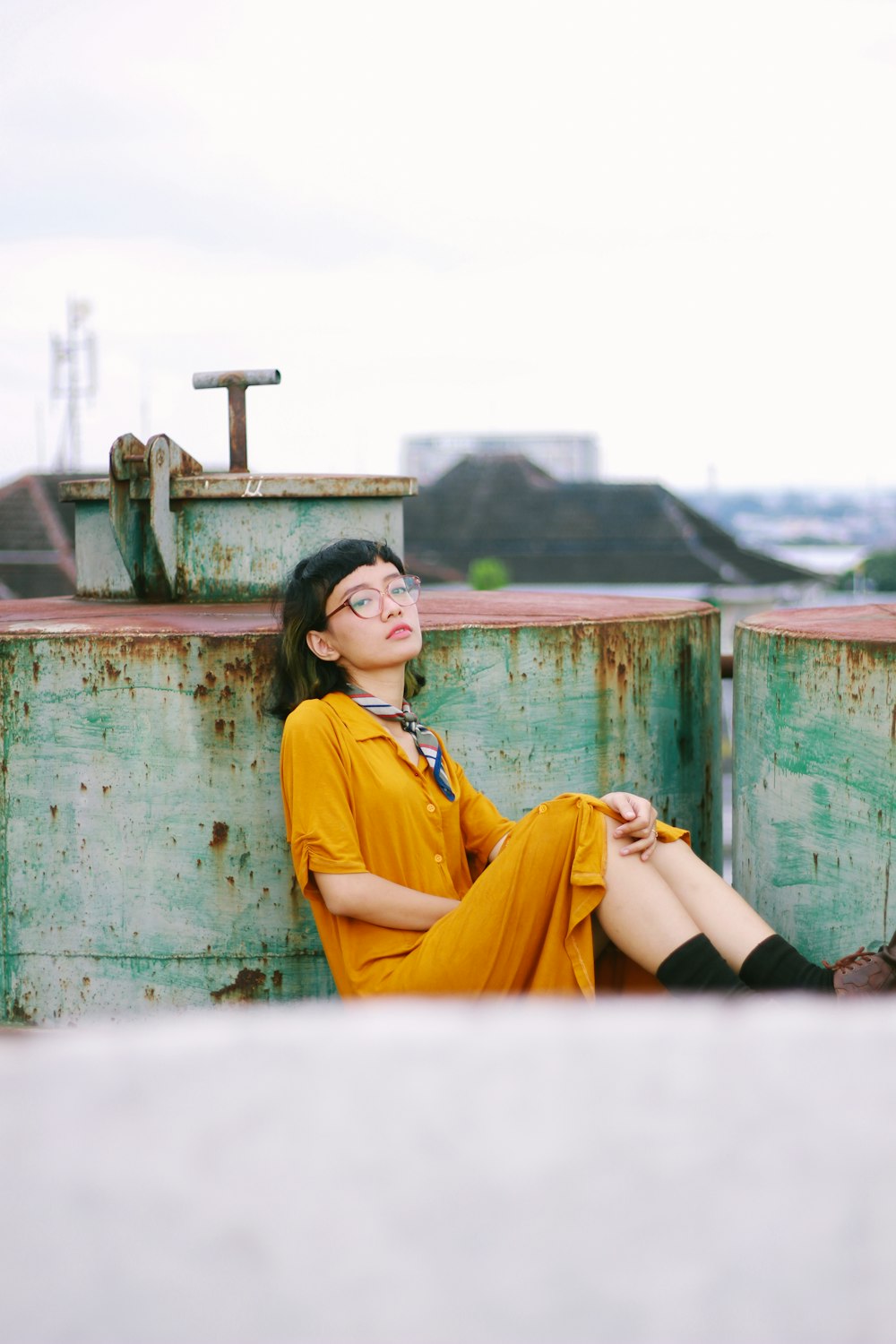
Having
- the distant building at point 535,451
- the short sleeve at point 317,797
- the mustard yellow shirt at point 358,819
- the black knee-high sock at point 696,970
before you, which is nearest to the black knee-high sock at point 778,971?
the black knee-high sock at point 696,970

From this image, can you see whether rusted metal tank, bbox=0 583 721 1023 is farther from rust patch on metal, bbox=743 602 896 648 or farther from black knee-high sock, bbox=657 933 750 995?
black knee-high sock, bbox=657 933 750 995

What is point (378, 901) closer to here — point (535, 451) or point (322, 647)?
point (322, 647)

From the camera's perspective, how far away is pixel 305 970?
11.2 ft

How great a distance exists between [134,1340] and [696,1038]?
354 millimetres

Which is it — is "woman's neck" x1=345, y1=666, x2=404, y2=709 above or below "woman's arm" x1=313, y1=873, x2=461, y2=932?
above

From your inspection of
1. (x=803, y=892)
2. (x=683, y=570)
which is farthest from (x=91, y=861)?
(x=683, y=570)

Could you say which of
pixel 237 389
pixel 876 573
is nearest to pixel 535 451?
pixel 876 573

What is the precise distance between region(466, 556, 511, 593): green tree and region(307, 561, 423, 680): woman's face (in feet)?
89.7

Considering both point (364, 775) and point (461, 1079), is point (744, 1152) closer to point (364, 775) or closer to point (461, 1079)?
point (461, 1079)

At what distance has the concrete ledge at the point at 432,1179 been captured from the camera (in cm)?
78

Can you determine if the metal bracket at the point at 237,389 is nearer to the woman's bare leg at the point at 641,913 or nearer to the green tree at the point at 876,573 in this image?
the woman's bare leg at the point at 641,913

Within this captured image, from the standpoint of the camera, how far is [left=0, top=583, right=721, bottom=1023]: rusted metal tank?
331cm

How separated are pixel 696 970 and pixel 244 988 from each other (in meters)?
1.21

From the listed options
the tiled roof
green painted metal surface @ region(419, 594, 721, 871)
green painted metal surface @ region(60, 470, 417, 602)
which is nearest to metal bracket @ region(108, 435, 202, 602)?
green painted metal surface @ region(60, 470, 417, 602)
